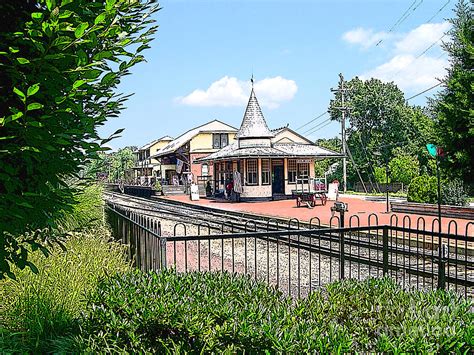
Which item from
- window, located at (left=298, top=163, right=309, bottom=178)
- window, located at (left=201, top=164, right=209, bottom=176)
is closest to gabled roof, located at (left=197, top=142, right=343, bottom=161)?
window, located at (left=298, top=163, right=309, bottom=178)

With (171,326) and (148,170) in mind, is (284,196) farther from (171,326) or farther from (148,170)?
(148,170)

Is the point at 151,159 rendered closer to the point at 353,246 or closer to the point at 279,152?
the point at 279,152

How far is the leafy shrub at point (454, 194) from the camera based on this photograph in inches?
953

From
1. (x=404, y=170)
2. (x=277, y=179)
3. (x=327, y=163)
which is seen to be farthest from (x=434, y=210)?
(x=327, y=163)

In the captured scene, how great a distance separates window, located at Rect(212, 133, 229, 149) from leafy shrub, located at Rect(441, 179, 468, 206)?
33.6 meters

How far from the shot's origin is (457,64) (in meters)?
18.7

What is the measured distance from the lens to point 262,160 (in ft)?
121

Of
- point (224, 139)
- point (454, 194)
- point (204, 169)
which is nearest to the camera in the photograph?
point (454, 194)

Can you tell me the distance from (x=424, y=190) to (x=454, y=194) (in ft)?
8.95

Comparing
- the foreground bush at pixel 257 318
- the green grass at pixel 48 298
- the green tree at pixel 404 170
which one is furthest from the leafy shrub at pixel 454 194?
the green tree at pixel 404 170

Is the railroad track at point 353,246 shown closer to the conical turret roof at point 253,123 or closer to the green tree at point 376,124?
the conical turret roof at point 253,123

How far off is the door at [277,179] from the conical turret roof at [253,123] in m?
3.10

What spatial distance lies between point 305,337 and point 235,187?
34.1 meters

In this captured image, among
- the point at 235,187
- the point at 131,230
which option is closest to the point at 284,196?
the point at 235,187
